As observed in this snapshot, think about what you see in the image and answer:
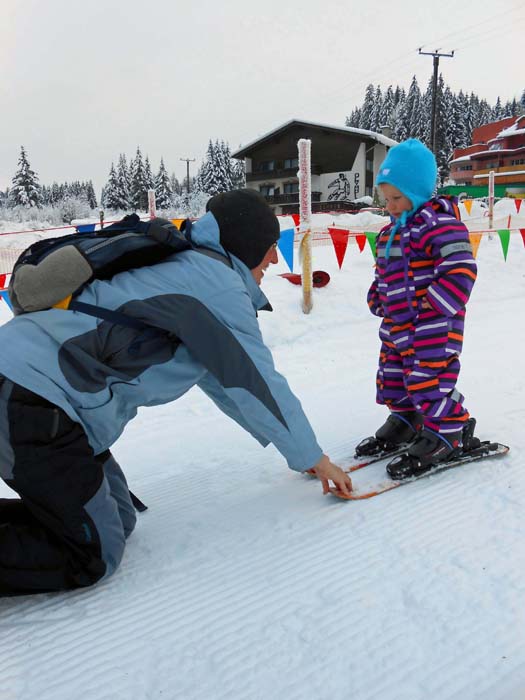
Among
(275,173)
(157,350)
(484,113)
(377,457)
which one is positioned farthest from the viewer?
(484,113)

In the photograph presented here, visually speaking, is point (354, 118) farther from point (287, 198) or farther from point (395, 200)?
point (395, 200)

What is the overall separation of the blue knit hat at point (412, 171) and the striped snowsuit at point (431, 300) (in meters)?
0.07

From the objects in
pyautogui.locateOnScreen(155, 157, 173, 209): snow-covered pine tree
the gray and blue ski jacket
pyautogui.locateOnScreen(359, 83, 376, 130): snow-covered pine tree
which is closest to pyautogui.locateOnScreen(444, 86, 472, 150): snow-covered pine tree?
pyautogui.locateOnScreen(359, 83, 376, 130): snow-covered pine tree

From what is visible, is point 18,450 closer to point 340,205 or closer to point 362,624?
point 362,624

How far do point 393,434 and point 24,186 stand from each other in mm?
49621

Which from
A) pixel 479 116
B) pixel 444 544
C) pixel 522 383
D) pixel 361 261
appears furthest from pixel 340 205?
pixel 479 116

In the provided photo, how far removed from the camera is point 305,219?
6.33 m

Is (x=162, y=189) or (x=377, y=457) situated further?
(x=162, y=189)

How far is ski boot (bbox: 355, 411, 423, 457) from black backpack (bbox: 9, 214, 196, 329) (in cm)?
158

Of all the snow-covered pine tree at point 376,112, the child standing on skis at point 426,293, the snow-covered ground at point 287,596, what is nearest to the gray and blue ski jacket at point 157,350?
the snow-covered ground at point 287,596

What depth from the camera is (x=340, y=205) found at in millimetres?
32219

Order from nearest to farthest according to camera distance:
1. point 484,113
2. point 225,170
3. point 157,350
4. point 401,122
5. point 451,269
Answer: point 157,350, point 451,269, point 225,170, point 401,122, point 484,113

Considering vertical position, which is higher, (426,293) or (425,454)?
(426,293)

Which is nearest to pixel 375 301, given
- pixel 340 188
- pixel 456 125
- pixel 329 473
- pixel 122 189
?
pixel 329 473
